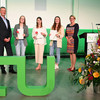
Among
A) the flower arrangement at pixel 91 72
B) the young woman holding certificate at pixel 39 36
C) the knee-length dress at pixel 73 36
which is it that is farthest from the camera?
the young woman holding certificate at pixel 39 36

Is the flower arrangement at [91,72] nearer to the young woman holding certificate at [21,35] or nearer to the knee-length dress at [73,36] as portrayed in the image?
the knee-length dress at [73,36]

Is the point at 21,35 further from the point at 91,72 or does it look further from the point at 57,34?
the point at 91,72

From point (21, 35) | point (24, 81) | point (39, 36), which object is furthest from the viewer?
point (39, 36)

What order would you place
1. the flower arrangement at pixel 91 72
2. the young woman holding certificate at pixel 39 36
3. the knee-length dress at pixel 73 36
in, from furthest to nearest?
the young woman holding certificate at pixel 39 36
the knee-length dress at pixel 73 36
the flower arrangement at pixel 91 72

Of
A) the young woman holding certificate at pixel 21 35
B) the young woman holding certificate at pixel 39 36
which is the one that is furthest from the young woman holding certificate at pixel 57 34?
the young woman holding certificate at pixel 21 35

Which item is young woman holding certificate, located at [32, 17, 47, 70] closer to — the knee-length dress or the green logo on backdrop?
the knee-length dress

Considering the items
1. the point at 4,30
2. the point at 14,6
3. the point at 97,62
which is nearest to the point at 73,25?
the point at 4,30

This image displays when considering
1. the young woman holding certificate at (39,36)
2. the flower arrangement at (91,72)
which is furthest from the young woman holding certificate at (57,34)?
the flower arrangement at (91,72)

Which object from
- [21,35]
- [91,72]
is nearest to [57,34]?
[21,35]

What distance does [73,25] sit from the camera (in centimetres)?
348

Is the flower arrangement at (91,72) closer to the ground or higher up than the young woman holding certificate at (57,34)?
closer to the ground

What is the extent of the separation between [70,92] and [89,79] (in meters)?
0.36

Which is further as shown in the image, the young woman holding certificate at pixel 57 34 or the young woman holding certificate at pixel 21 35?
the young woman holding certificate at pixel 57 34

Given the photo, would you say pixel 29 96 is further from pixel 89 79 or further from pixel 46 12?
pixel 46 12
